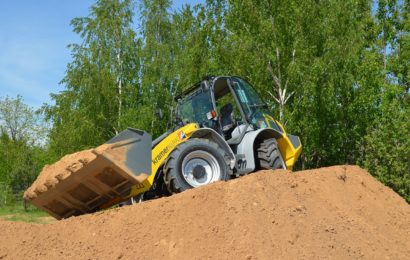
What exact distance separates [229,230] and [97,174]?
2.05m

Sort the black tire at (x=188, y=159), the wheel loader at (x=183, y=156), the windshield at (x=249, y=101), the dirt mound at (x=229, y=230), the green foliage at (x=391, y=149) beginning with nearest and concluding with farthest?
the dirt mound at (x=229, y=230) → the wheel loader at (x=183, y=156) → the black tire at (x=188, y=159) → the windshield at (x=249, y=101) → the green foliage at (x=391, y=149)

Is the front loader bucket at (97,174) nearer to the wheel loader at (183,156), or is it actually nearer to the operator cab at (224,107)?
the wheel loader at (183,156)

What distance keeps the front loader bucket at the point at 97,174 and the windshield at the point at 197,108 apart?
5.63 ft

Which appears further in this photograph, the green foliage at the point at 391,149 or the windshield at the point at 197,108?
the green foliage at the point at 391,149

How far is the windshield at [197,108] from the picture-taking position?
852 cm

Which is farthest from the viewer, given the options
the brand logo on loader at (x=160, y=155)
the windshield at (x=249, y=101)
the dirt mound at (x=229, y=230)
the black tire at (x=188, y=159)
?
the windshield at (x=249, y=101)

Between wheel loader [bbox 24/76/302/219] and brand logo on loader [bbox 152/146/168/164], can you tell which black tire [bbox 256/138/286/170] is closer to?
wheel loader [bbox 24/76/302/219]

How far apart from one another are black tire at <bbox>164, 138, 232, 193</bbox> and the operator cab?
2.48 ft

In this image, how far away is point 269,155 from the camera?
8414 mm

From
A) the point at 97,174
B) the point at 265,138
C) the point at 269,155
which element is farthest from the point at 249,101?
the point at 97,174

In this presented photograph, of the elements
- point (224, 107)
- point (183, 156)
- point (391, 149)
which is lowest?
point (391, 149)

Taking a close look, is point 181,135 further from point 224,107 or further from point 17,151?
point 17,151

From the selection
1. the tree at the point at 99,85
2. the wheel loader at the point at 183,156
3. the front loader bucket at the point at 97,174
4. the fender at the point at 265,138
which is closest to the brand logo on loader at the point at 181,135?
the wheel loader at the point at 183,156

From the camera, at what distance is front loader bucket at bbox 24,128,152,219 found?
6.65 metres
